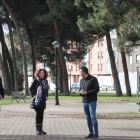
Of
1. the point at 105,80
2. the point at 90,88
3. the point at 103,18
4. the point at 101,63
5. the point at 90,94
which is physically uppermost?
the point at 101,63

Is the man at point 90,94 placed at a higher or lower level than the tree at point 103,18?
lower

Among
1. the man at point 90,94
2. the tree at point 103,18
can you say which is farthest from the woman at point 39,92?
the tree at point 103,18

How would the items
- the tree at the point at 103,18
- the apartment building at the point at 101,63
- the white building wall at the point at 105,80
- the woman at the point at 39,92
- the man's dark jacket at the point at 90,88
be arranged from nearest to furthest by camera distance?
1. the man's dark jacket at the point at 90,88
2. the woman at the point at 39,92
3. the tree at the point at 103,18
4. the white building wall at the point at 105,80
5. the apartment building at the point at 101,63

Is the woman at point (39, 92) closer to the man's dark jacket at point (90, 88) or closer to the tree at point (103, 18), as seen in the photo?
the man's dark jacket at point (90, 88)

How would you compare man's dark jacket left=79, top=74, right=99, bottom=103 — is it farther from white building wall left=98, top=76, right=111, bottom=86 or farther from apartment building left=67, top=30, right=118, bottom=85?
white building wall left=98, top=76, right=111, bottom=86

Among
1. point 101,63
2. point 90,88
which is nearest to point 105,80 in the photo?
point 101,63

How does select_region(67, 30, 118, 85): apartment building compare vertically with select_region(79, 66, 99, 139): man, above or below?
above

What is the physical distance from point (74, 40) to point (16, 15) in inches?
299

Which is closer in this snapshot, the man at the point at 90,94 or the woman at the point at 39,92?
the man at the point at 90,94

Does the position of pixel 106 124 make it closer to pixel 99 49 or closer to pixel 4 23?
pixel 4 23

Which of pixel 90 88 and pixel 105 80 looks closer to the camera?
pixel 90 88

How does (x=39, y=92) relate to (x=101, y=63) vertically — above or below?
below

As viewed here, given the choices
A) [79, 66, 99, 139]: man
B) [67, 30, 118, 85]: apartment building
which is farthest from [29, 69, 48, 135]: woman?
[67, 30, 118, 85]: apartment building

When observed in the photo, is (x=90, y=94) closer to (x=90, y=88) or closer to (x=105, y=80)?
(x=90, y=88)
